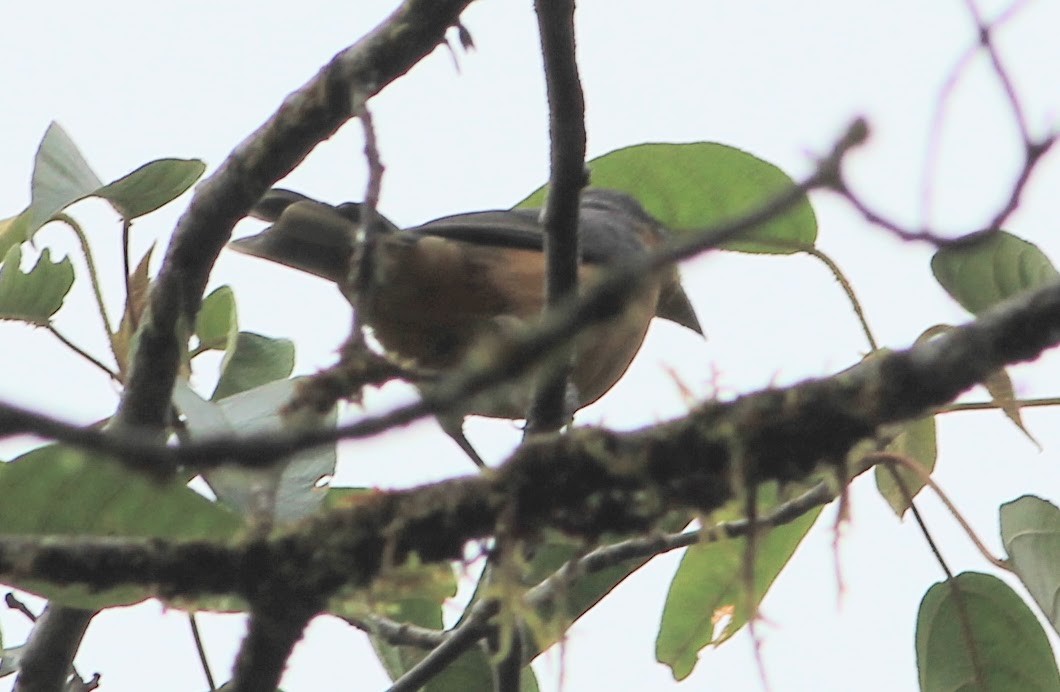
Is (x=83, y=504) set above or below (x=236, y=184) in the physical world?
below

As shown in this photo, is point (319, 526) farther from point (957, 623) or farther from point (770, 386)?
point (957, 623)

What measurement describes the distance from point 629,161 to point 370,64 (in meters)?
0.49

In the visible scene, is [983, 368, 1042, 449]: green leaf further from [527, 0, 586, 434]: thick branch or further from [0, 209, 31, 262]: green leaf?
[0, 209, 31, 262]: green leaf

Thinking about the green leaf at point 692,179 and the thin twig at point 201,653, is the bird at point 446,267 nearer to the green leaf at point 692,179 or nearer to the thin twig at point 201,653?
the green leaf at point 692,179

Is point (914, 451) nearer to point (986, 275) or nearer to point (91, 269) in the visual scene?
point (986, 275)

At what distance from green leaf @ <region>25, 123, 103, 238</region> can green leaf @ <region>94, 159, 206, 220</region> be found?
0.12 ft

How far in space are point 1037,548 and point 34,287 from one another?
60.4 inches

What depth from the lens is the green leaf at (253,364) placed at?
199 cm

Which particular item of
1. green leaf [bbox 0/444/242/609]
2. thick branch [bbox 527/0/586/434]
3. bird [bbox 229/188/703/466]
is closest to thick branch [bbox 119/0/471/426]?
thick branch [bbox 527/0/586/434]

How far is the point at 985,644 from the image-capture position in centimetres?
167

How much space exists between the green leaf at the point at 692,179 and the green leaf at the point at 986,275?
246 millimetres

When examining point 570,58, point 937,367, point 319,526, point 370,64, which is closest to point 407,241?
point 370,64

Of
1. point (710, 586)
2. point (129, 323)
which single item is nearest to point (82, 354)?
point (129, 323)

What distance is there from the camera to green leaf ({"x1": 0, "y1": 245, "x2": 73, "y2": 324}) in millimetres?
2035
